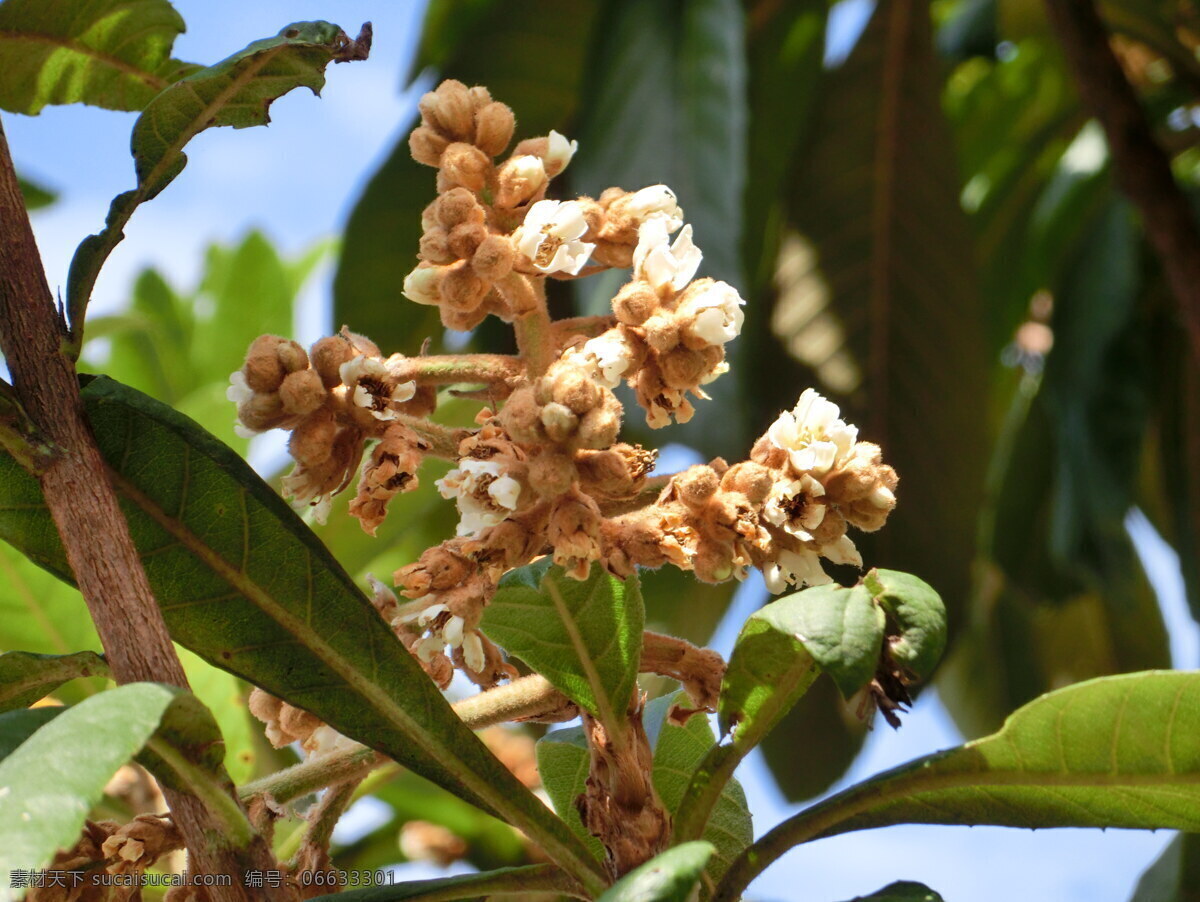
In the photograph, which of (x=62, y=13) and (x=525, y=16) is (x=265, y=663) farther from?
(x=525, y=16)

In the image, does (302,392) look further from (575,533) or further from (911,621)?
(911,621)

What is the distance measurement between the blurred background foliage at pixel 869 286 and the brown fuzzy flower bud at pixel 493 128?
110 cm

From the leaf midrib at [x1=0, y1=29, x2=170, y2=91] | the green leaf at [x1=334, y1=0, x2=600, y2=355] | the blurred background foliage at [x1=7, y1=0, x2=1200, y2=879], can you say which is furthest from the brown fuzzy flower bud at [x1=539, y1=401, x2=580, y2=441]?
the green leaf at [x1=334, y1=0, x2=600, y2=355]

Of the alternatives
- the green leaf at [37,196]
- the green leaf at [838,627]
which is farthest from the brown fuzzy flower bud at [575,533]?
the green leaf at [37,196]

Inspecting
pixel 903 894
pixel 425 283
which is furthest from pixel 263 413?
pixel 903 894

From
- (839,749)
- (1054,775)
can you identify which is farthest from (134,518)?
(839,749)

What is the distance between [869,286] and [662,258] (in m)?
1.87

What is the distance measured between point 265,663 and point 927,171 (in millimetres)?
2114

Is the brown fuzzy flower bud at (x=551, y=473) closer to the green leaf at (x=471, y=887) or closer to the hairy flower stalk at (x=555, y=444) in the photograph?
the hairy flower stalk at (x=555, y=444)

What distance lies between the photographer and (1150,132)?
2.11 meters

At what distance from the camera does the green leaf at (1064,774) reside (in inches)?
30.4

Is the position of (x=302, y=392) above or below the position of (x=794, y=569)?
above

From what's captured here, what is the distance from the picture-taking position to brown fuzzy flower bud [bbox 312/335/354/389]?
798 millimetres

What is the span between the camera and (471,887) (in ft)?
2.56
